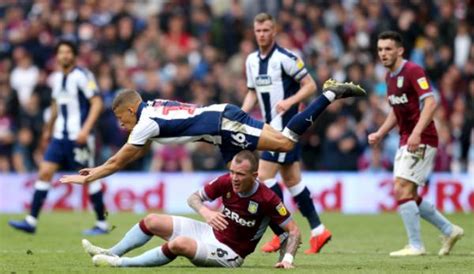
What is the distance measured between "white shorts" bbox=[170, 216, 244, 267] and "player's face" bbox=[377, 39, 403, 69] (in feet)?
12.5

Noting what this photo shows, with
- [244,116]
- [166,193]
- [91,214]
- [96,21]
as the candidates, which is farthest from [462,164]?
[244,116]

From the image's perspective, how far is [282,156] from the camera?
47.7 feet

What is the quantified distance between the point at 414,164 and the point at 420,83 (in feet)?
3.29

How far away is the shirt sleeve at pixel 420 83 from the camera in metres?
13.6

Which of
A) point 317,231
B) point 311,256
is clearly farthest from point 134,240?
point 317,231

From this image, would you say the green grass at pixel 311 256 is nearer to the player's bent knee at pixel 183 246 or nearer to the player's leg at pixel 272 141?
the player's bent knee at pixel 183 246

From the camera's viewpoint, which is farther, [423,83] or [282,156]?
[282,156]

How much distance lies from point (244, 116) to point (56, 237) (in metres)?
5.42

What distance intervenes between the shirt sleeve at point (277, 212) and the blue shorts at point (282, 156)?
3.19 metres

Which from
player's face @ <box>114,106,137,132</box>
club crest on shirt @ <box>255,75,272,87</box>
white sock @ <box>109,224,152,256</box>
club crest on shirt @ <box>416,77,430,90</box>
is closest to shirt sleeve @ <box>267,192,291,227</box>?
white sock @ <box>109,224,152,256</box>

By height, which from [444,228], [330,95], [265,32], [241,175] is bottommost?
[444,228]

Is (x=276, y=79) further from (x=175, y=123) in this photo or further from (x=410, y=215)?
(x=175, y=123)

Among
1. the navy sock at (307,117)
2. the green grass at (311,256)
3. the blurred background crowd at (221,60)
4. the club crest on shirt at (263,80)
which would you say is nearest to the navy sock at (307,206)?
the green grass at (311,256)

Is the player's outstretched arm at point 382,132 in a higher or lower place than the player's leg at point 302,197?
higher
